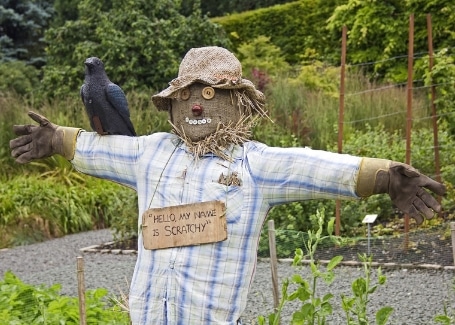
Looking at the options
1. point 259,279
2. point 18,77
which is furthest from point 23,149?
point 18,77

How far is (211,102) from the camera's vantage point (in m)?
2.79

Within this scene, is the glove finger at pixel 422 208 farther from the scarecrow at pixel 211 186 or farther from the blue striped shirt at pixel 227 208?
the blue striped shirt at pixel 227 208

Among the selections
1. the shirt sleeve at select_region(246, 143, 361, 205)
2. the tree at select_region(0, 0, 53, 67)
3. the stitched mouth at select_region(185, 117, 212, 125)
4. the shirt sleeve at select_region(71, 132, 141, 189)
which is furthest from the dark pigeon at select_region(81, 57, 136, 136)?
the tree at select_region(0, 0, 53, 67)

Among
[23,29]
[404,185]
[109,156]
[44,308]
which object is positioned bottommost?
[44,308]

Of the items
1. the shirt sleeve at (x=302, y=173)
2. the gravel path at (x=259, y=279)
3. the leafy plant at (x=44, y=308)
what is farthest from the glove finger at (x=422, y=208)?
the leafy plant at (x=44, y=308)

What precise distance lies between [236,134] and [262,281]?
343 cm

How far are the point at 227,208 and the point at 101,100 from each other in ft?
1.85

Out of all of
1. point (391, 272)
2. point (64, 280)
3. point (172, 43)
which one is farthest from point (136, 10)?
point (391, 272)

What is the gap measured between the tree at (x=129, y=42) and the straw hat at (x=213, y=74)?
9514 mm

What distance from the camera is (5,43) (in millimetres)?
19141

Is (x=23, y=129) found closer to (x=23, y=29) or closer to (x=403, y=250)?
(x=403, y=250)

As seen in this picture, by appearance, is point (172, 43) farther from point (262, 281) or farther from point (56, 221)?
point (262, 281)

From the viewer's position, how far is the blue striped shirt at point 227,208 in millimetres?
2621

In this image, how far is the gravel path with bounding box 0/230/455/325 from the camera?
5.15 metres
